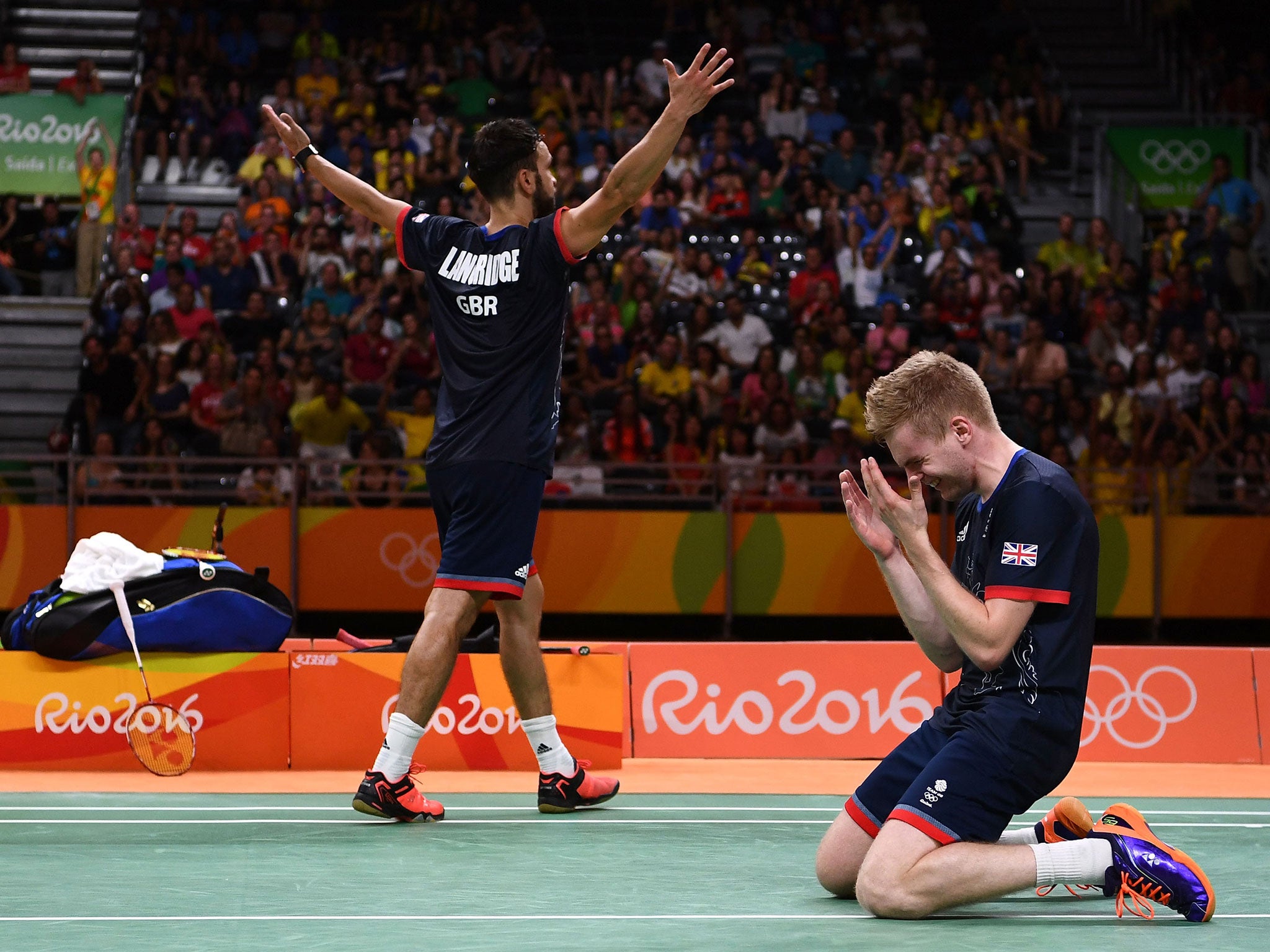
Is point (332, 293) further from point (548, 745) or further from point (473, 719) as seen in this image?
point (548, 745)

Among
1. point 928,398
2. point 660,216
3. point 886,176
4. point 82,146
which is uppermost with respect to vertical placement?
point 82,146

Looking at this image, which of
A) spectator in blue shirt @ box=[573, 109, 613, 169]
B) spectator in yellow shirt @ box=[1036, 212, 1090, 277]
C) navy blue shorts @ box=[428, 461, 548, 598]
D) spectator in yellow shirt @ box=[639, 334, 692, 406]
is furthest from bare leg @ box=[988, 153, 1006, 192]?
navy blue shorts @ box=[428, 461, 548, 598]

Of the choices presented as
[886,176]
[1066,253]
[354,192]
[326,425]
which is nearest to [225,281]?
[326,425]

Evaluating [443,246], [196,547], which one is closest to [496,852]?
[443,246]

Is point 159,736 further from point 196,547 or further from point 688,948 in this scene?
point 196,547

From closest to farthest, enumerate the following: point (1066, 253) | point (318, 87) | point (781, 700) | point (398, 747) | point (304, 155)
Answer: point (398, 747) < point (304, 155) < point (781, 700) < point (1066, 253) < point (318, 87)

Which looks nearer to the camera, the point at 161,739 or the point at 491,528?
the point at 491,528

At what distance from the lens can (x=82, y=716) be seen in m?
6.88

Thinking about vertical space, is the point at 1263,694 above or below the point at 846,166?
below

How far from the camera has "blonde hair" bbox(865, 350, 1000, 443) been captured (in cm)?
407

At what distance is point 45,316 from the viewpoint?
621 inches

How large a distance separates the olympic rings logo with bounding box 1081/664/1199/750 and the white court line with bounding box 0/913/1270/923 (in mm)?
3660

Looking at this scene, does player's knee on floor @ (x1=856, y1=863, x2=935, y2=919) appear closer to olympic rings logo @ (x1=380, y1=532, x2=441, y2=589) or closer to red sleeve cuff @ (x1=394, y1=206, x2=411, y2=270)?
red sleeve cuff @ (x1=394, y1=206, x2=411, y2=270)

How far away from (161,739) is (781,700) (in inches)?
106
